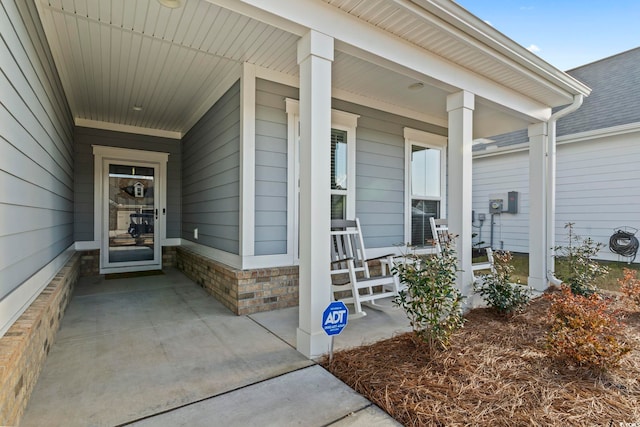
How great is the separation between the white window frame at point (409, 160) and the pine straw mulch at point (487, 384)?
8.23 ft

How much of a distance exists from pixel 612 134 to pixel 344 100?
637cm

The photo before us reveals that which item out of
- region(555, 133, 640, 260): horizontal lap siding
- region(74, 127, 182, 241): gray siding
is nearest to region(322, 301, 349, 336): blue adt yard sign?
region(74, 127, 182, 241): gray siding

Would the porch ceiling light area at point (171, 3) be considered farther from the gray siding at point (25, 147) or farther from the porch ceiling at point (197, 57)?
the gray siding at point (25, 147)

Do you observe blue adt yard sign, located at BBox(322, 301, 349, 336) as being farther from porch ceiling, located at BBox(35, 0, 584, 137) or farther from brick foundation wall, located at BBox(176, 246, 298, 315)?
porch ceiling, located at BBox(35, 0, 584, 137)

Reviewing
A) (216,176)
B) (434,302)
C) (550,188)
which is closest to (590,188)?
(550,188)

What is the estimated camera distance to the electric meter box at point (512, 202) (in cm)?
848

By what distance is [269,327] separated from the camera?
2959mm

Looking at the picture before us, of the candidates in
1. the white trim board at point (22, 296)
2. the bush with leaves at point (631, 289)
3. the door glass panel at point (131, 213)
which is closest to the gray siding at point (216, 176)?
the door glass panel at point (131, 213)

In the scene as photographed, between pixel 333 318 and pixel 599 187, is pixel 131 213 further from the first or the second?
pixel 599 187

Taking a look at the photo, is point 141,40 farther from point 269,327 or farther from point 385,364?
point 385,364

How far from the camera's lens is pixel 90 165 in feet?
17.3

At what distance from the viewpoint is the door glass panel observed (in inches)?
216

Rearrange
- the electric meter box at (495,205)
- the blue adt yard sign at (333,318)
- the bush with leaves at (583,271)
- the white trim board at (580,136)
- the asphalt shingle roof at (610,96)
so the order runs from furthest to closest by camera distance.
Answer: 1. the electric meter box at (495,205)
2. the asphalt shingle roof at (610,96)
3. the white trim board at (580,136)
4. the bush with leaves at (583,271)
5. the blue adt yard sign at (333,318)

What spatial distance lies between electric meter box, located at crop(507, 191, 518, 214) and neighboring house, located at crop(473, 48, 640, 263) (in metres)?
0.11
